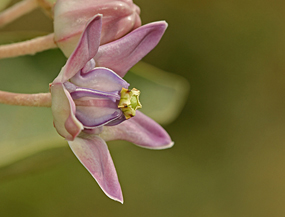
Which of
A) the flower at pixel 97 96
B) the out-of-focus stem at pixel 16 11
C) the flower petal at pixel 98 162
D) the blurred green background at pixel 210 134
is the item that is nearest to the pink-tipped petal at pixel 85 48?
the flower at pixel 97 96

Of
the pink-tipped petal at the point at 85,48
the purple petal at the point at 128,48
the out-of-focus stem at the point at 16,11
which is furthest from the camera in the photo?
the out-of-focus stem at the point at 16,11

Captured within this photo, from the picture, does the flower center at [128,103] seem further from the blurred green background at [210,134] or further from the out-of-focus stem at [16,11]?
the blurred green background at [210,134]

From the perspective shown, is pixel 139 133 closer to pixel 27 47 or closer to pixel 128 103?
pixel 128 103

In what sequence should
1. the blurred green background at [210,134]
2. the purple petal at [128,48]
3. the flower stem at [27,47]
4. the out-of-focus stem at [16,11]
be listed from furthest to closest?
1. the blurred green background at [210,134]
2. the out-of-focus stem at [16,11]
3. the flower stem at [27,47]
4. the purple petal at [128,48]

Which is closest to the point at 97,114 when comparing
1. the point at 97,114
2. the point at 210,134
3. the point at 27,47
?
the point at 97,114

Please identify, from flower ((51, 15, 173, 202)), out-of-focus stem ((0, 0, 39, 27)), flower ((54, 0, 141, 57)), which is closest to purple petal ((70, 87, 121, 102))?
flower ((51, 15, 173, 202))

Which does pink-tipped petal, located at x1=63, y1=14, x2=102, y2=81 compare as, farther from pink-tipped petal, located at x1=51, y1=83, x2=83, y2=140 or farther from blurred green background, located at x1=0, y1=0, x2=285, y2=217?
blurred green background, located at x1=0, y1=0, x2=285, y2=217
